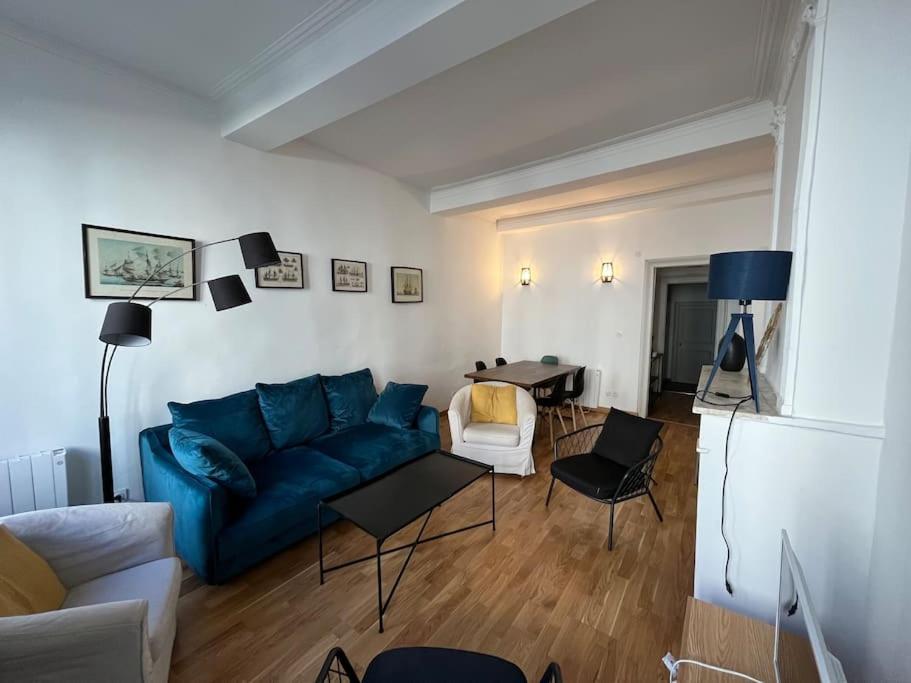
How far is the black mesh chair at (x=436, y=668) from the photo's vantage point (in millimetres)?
1127

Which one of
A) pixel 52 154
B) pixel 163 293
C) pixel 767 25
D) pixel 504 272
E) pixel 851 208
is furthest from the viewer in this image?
pixel 504 272

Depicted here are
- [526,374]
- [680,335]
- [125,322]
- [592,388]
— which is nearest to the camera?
[125,322]

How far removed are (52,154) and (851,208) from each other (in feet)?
13.1

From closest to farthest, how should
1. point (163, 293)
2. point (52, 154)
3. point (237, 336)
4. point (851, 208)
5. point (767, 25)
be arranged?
point (851, 208), point (767, 25), point (52, 154), point (163, 293), point (237, 336)

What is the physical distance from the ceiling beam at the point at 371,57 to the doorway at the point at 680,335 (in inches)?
200

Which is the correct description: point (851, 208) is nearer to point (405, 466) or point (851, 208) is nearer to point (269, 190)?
point (405, 466)

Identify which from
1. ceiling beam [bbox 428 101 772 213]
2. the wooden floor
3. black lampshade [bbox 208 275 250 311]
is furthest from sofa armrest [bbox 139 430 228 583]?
ceiling beam [bbox 428 101 772 213]

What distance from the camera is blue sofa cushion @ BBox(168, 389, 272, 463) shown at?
251 centimetres

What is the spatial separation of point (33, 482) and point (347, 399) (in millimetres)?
1978

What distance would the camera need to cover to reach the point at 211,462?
2.06m

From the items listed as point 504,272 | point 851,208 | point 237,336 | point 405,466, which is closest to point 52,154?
point 237,336

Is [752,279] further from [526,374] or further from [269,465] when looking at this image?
[526,374]

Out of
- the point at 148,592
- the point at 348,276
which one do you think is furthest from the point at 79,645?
the point at 348,276

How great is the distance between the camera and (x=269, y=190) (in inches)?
127
